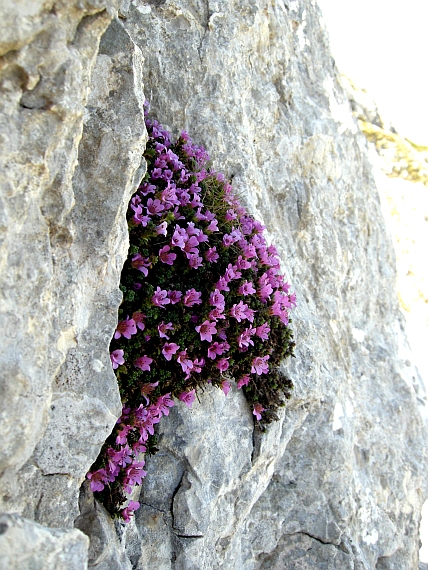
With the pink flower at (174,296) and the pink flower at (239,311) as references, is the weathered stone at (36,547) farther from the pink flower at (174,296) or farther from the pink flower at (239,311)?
the pink flower at (239,311)

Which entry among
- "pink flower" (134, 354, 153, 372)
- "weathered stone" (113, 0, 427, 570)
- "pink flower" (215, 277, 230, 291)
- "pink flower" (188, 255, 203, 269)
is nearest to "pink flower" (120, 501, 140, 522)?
"weathered stone" (113, 0, 427, 570)

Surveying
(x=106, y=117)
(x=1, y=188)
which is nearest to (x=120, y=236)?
(x=106, y=117)

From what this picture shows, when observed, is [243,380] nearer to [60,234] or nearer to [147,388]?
[147,388]

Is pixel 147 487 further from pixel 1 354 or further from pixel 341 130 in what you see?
pixel 341 130

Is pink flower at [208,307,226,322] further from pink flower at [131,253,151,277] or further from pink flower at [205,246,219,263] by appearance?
pink flower at [131,253,151,277]

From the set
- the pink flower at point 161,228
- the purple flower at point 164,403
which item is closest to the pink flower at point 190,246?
the pink flower at point 161,228

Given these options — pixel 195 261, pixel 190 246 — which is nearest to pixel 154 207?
pixel 190 246

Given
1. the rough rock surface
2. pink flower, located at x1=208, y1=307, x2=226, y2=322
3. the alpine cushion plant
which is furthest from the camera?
pink flower, located at x1=208, y1=307, x2=226, y2=322

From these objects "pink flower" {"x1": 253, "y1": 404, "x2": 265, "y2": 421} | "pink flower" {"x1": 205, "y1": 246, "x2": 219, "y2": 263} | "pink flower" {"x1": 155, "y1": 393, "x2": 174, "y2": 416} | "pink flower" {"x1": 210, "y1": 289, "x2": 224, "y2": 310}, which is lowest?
"pink flower" {"x1": 253, "y1": 404, "x2": 265, "y2": 421}

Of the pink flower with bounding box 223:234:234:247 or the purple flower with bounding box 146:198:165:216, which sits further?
the pink flower with bounding box 223:234:234:247
